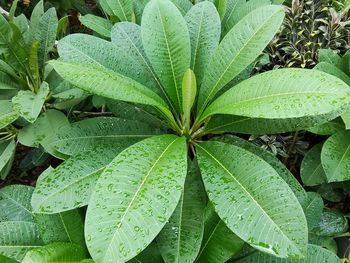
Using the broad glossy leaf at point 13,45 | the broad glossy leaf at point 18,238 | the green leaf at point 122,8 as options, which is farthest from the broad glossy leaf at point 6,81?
the broad glossy leaf at point 18,238

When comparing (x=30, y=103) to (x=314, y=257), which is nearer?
(x=314, y=257)

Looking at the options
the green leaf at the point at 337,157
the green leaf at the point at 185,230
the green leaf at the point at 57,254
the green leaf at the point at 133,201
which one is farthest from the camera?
the green leaf at the point at 337,157

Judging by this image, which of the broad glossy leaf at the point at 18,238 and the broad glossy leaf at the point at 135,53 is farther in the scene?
the broad glossy leaf at the point at 135,53

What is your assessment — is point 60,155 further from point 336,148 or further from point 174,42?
point 336,148

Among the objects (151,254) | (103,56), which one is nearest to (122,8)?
(103,56)

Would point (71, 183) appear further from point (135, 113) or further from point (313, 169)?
point (313, 169)

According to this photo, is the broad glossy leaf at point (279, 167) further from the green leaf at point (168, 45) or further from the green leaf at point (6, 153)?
the green leaf at point (6, 153)
